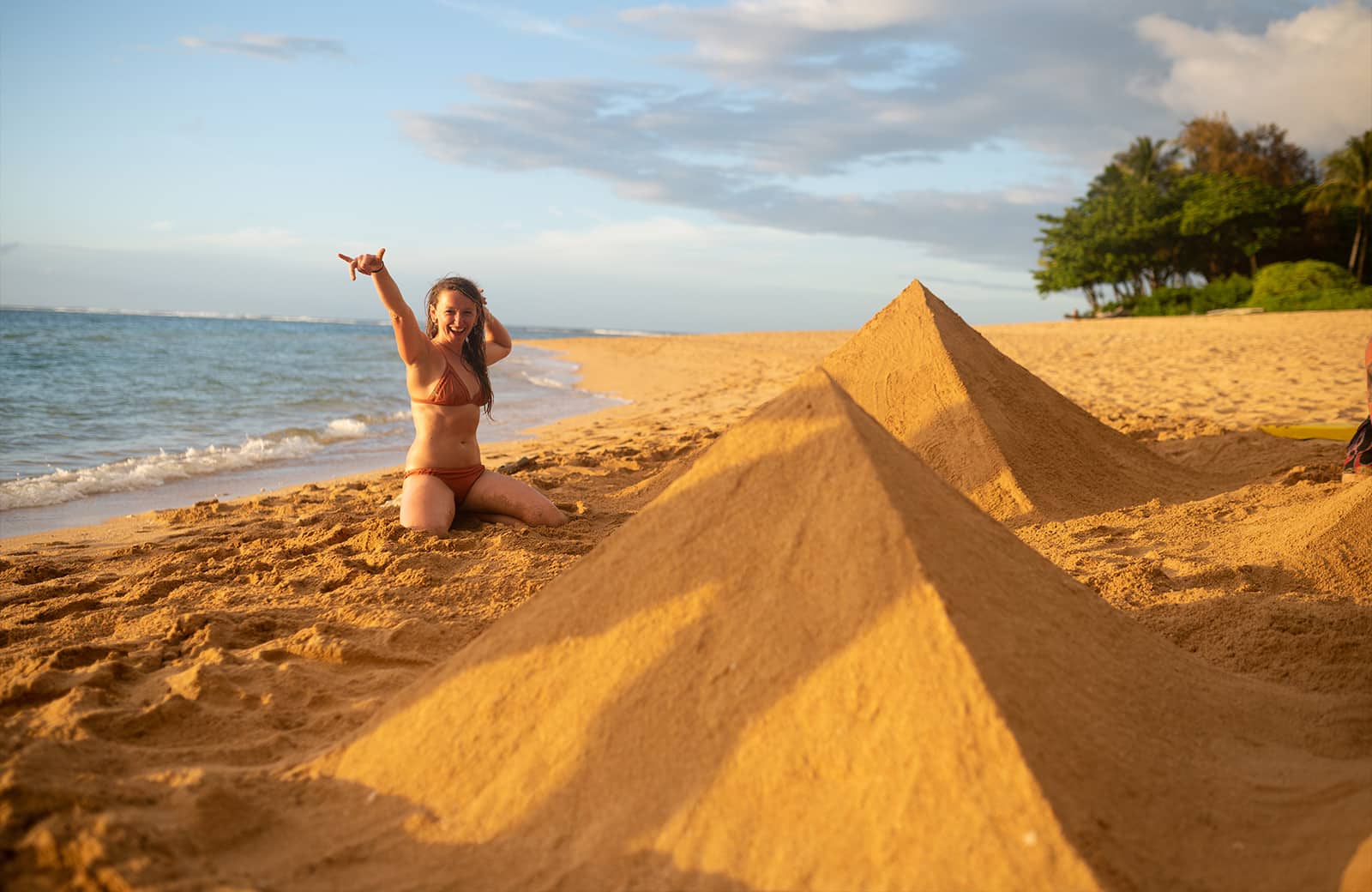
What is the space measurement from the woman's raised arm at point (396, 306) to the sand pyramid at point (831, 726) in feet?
7.32

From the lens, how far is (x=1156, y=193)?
104 ft

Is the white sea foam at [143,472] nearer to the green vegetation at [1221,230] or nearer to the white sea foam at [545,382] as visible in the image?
the white sea foam at [545,382]

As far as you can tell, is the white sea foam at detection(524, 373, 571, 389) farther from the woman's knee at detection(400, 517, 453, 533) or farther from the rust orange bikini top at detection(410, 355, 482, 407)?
the woman's knee at detection(400, 517, 453, 533)

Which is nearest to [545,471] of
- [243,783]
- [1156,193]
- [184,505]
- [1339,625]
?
[184,505]

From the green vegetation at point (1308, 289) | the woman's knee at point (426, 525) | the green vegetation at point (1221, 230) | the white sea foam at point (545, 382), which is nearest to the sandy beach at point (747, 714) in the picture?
→ the woman's knee at point (426, 525)

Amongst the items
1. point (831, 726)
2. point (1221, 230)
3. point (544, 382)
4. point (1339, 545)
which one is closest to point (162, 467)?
point (831, 726)

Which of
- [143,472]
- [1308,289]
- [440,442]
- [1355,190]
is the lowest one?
[143,472]

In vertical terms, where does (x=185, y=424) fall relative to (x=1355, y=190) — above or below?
below

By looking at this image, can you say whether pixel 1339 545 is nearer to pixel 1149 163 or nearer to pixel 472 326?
pixel 472 326

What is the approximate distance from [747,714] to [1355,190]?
37100 mm

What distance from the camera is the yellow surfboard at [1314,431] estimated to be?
6.02 metres

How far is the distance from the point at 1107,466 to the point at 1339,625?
2190 millimetres

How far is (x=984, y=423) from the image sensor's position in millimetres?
4465

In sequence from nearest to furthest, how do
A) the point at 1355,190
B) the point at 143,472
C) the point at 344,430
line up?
the point at 143,472 → the point at 344,430 → the point at 1355,190
